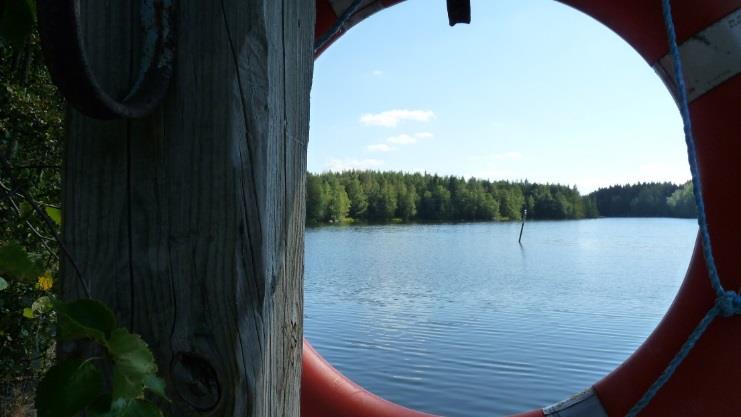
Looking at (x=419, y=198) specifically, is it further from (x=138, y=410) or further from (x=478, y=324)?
(x=138, y=410)

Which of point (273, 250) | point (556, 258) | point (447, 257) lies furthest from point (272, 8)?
point (556, 258)

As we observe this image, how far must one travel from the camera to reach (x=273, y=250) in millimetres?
462

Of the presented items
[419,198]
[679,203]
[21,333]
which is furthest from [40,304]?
[679,203]

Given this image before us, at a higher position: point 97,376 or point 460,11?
point 460,11

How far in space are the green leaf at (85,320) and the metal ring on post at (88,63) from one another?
0.12 meters

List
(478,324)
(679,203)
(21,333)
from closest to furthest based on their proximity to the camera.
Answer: (21,333) → (478,324) → (679,203)

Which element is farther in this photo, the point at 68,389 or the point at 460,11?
the point at 460,11

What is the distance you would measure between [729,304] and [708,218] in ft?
0.57

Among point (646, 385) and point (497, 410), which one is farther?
point (497, 410)

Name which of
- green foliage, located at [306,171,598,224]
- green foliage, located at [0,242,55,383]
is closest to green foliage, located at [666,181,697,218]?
green foliage, located at [306,171,598,224]

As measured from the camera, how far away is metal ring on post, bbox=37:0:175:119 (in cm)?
37

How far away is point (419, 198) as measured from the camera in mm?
50562

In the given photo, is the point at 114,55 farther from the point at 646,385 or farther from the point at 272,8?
the point at 646,385

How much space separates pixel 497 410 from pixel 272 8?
5226mm
